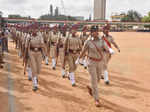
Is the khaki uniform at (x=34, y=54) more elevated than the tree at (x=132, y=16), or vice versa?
the tree at (x=132, y=16)

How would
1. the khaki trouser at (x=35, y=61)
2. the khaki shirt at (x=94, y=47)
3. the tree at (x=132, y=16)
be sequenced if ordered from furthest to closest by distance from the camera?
the tree at (x=132, y=16) → the khaki trouser at (x=35, y=61) → the khaki shirt at (x=94, y=47)

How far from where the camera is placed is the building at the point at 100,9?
121 metres

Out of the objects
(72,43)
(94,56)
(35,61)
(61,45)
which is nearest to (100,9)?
(61,45)

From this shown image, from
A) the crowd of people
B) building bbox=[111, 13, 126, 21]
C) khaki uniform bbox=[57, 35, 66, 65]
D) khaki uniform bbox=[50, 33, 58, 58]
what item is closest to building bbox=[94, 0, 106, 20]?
building bbox=[111, 13, 126, 21]

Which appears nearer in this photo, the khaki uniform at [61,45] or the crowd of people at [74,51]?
the crowd of people at [74,51]

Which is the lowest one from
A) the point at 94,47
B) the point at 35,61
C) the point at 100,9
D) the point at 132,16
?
the point at 35,61

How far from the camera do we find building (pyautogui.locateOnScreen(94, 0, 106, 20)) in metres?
Answer: 121

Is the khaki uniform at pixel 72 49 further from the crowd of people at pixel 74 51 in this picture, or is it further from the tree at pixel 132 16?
the tree at pixel 132 16

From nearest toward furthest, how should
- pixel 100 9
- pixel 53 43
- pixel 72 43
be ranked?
pixel 72 43 → pixel 53 43 → pixel 100 9

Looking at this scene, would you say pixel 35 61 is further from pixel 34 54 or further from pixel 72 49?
pixel 72 49

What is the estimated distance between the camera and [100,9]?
125 m

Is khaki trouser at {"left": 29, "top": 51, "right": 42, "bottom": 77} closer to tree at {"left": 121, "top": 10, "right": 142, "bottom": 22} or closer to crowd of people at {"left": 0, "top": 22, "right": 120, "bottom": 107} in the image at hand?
crowd of people at {"left": 0, "top": 22, "right": 120, "bottom": 107}

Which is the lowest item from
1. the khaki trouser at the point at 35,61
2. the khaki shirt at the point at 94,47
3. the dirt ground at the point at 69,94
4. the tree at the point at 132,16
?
the dirt ground at the point at 69,94

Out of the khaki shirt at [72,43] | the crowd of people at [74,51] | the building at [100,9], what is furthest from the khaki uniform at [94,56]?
the building at [100,9]
